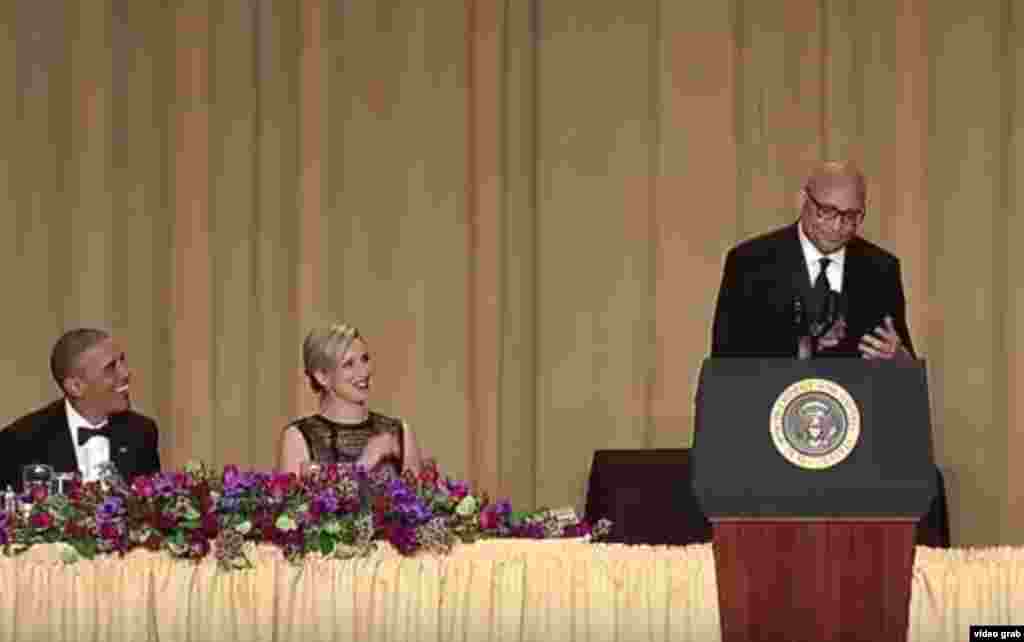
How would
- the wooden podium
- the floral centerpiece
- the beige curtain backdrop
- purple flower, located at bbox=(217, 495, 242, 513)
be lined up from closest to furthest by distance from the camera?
the wooden podium < the floral centerpiece < purple flower, located at bbox=(217, 495, 242, 513) < the beige curtain backdrop

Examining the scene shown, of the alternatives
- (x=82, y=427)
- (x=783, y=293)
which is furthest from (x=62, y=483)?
(x=783, y=293)

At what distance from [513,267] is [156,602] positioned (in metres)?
4.55

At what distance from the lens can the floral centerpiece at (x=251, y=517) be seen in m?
5.00

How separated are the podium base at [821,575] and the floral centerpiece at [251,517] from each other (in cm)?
80

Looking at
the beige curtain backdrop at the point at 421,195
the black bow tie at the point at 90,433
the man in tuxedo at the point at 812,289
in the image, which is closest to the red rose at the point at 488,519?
the man in tuxedo at the point at 812,289

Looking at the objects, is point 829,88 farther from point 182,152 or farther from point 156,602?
point 156,602

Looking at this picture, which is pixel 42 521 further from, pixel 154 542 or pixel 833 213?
pixel 833 213

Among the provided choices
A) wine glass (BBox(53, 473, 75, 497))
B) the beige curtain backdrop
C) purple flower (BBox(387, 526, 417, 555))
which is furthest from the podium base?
the beige curtain backdrop

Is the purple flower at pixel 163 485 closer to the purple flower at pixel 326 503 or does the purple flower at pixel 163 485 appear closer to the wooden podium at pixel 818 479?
the purple flower at pixel 326 503

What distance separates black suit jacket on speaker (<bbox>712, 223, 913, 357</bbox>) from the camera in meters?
6.86

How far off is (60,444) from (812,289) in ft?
7.01

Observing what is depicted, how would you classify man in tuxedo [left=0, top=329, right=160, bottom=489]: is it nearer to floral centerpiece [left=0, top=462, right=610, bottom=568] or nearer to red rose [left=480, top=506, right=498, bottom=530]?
floral centerpiece [left=0, top=462, right=610, bottom=568]

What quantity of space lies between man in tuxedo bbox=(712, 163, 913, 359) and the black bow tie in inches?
68.4

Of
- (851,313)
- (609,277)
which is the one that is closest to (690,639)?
(851,313)
